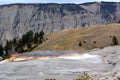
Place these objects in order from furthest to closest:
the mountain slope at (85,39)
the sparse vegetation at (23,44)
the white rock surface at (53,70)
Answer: the sparse vegetation at (23,44) < the mountain slope at (85,39) < the white rock surface at (53,70)

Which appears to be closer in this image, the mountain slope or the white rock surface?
the white rock surface

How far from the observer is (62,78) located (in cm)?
3781

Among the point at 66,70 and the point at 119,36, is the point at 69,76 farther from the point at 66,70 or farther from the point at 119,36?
the point at 119,36

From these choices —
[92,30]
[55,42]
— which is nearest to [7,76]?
[55,42]

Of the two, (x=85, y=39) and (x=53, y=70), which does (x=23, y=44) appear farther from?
(x=53, y=70)

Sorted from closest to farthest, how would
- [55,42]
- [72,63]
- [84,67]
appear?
1. [84,67]
2. [72,63]
3. [55,42]

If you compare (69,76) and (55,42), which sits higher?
(69,76)

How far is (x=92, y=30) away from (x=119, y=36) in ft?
95.0

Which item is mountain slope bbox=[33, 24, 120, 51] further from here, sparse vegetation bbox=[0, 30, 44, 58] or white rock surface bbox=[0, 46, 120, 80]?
white rock surface bbox=[0, 46, 120, 80]

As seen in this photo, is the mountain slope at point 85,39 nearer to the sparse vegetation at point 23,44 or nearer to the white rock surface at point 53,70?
the sparse vegetation at point 23,44

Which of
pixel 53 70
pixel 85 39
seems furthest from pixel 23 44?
pixel 53 70

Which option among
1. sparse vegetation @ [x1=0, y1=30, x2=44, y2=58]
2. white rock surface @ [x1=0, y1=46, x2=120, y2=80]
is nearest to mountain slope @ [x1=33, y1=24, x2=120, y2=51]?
sparse vegetation @ [x1=0, y1=30, x2=44, y2=58]

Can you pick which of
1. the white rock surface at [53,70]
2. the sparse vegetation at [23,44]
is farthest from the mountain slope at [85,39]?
the white rock surface at [53,70]

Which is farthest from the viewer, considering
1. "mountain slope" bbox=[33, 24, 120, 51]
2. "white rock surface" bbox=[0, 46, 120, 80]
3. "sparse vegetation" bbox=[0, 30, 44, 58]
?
"sparse vegetation" bbox=[0, 30, 44, 58]
